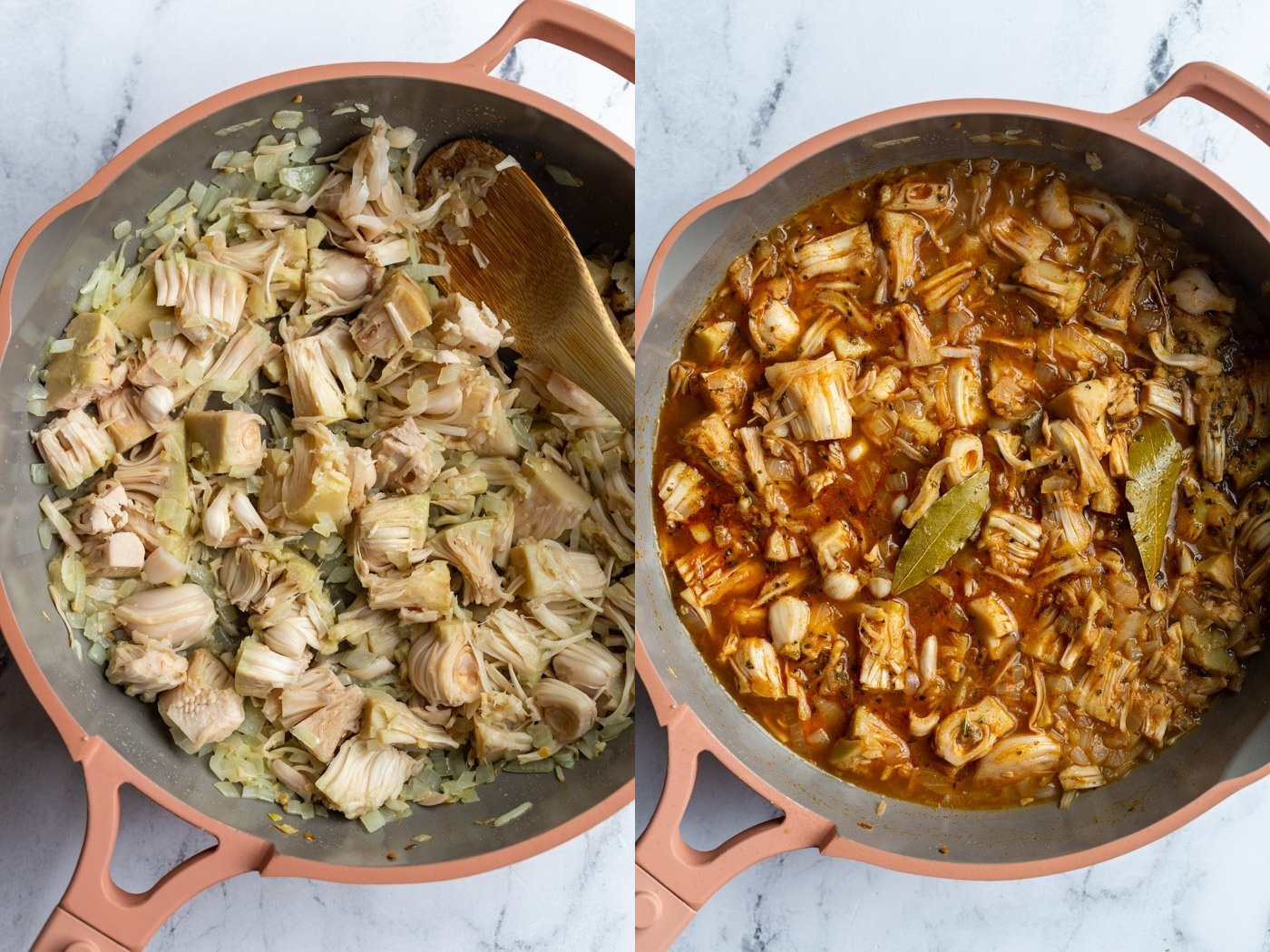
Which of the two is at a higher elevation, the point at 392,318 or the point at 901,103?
the point at 901,103

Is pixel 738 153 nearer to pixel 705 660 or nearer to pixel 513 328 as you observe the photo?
pixel 513 328

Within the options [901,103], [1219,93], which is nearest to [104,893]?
[901,103]

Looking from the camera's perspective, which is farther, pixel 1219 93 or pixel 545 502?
pixel 545 502

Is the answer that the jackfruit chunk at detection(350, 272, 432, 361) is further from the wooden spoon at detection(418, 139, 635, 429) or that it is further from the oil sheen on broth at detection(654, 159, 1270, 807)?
the oil sheen on broth at detection(654, 159, 1270, 807)

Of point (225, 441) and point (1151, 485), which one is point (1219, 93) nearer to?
point (1151, 485)

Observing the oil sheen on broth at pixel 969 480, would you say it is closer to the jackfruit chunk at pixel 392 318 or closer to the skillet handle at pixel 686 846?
the skillet handle at pixel 686 846

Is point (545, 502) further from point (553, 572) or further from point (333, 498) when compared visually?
point (333, 498)

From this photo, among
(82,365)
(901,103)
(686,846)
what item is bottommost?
(686,846)

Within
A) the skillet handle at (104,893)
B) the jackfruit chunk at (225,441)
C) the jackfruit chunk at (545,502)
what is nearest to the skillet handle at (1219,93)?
the jackfruit chunk at (545,502)
